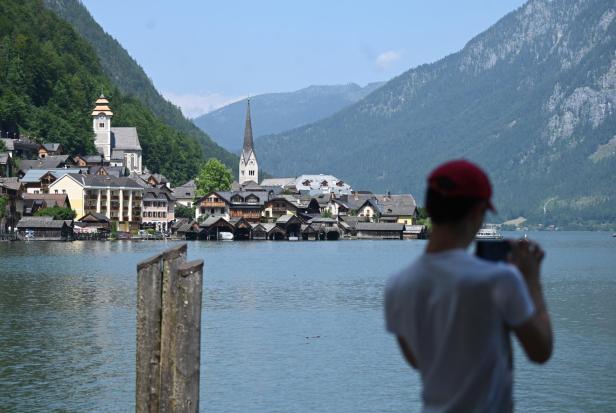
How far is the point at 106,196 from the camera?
146250 mm

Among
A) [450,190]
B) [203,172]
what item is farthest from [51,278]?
[203,172]

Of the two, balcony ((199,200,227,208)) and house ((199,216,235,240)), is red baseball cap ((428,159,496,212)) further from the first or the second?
balcony ((199,200,227,208))

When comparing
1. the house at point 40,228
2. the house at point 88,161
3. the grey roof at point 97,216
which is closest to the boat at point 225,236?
the grey roof at point 97,216

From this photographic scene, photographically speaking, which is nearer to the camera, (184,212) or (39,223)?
(39,223)

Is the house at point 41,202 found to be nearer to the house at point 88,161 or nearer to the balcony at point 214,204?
the balcony at point 214,204

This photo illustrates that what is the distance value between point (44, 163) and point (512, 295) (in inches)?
5906

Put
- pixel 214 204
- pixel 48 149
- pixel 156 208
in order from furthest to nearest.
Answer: pixel 48 149, pixel 214 204, pixel 156 208

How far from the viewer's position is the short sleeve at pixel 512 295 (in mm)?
5754

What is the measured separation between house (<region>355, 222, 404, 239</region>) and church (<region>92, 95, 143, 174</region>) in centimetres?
4163

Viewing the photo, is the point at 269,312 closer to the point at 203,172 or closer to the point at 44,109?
the point at 203,172

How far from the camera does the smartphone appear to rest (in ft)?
19.8

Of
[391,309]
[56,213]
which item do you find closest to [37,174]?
[56,213]

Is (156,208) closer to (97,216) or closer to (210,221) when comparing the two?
(210,221)

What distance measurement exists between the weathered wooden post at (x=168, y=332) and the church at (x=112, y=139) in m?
181
